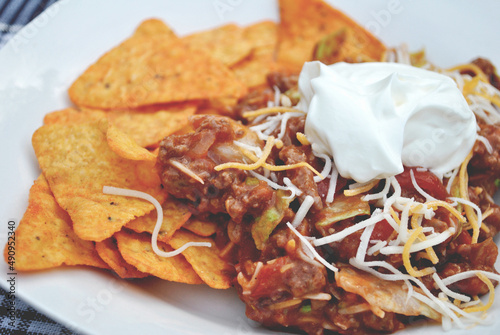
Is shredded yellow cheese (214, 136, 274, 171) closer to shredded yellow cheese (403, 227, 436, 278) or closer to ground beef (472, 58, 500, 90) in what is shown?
shredded yellow cheese (403, 227, 436, 278)

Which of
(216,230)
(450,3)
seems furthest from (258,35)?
(216,230)

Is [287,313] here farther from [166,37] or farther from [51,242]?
[166,37]

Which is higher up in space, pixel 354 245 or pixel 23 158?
pixel 23 158

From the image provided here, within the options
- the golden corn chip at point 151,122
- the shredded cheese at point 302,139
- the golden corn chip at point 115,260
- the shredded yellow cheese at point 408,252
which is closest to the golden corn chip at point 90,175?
the golden corn chip at point 115,260

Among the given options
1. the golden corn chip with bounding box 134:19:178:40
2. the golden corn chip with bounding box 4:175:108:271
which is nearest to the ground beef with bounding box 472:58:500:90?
the golden corn chip with bounding box 134:19:178:40

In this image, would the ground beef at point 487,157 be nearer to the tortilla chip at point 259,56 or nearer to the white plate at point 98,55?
the white plate at point 98,55

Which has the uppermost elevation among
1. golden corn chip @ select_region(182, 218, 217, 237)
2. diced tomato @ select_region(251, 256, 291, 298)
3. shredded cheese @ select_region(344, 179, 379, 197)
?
shredded cheese @ select_region(344, 179, 379, 197)
